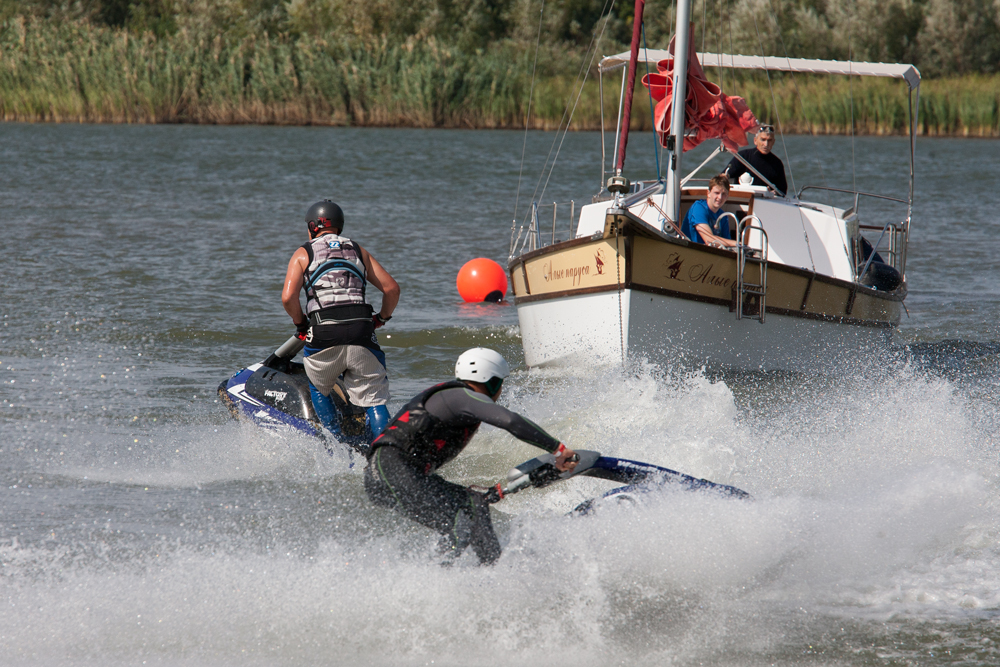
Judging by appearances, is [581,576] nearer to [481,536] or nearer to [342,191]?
[481,536]

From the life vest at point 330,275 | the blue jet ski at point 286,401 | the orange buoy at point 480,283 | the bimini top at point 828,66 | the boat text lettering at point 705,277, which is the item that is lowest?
the orange buoy at point 480,283

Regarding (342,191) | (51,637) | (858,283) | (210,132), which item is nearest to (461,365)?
(51,637)

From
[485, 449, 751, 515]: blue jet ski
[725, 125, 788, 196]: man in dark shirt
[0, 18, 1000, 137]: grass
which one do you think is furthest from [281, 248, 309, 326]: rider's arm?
[0, 18, 1000, 137]: grass

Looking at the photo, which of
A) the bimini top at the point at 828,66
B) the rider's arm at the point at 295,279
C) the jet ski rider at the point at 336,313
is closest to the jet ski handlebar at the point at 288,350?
the jet ski rider at the point at 336,313

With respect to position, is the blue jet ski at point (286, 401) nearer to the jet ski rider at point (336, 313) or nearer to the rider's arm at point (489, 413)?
the jet ski rider at point (336, 313)

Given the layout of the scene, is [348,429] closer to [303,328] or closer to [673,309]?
[303,328]

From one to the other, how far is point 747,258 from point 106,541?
5868 mm

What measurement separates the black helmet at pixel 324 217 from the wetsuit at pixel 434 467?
192 centimetres

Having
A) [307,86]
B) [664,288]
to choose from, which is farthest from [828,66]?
[307,86]

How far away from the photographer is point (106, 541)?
5855mm

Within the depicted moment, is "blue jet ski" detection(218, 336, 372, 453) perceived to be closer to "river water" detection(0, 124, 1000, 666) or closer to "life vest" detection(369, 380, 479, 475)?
"river water" detection(0, 124, 1000, 666)

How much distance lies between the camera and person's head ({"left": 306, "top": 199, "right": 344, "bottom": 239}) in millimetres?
6625

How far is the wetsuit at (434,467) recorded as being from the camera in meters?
4.99

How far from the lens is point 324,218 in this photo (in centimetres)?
662
